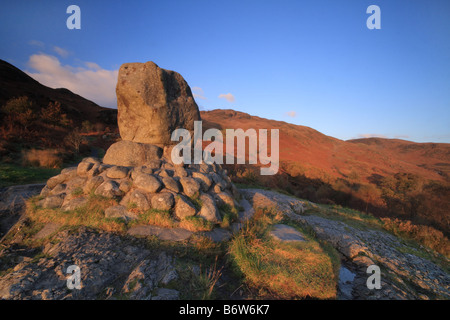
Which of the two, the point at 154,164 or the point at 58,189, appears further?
the point at 154,164

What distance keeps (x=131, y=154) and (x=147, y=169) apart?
33.5 inches

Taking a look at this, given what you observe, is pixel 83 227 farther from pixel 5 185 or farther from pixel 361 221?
pixel 361 221

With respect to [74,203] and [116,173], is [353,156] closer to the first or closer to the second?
[116,173]

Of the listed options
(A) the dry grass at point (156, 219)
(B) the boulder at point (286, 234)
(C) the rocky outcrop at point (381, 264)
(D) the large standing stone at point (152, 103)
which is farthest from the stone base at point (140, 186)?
(C) the rocky outcrop at point (381, 264)

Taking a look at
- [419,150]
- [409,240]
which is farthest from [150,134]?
[419,150]

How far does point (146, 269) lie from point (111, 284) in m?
0.50

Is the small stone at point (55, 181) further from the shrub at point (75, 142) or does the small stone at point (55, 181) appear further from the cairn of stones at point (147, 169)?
the shrub at point (75, 142)

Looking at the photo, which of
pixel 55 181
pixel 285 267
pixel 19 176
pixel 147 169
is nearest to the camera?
pixel 285 267

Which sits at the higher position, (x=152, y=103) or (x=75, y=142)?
(x=152, y=103)

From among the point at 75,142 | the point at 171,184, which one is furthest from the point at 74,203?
the point at 75,142

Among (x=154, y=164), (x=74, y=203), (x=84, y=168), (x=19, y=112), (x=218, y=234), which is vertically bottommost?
(x=218, y=234)

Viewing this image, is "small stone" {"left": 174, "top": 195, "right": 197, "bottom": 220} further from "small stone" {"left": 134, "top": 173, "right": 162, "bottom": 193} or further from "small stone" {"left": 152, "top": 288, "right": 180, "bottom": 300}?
"small stone" {"left": 152, "top": 288, "right": 180, "bottom": 300}

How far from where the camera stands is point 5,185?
25.8 ft

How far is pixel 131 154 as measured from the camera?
18.4 ft
